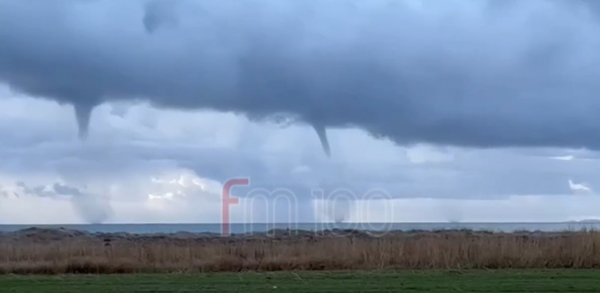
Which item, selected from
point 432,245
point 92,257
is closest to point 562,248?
point 432,245

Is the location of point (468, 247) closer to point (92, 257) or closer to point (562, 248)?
point (562, 248)

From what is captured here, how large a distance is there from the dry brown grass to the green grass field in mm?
3633

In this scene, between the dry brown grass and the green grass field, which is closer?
the green grass field

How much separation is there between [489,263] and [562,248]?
247 centimetres

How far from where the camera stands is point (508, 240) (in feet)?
91.1

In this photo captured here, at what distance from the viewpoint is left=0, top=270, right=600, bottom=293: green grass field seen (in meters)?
16.8

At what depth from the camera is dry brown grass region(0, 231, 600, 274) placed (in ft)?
82.5

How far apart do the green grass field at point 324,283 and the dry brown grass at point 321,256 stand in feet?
11.9

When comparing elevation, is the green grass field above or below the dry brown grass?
below

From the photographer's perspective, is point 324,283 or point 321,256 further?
point 321,256

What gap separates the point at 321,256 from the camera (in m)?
26.2

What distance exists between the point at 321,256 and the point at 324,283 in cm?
793

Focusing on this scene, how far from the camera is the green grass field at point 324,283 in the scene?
16.8 meters

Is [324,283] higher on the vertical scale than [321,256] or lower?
lower
